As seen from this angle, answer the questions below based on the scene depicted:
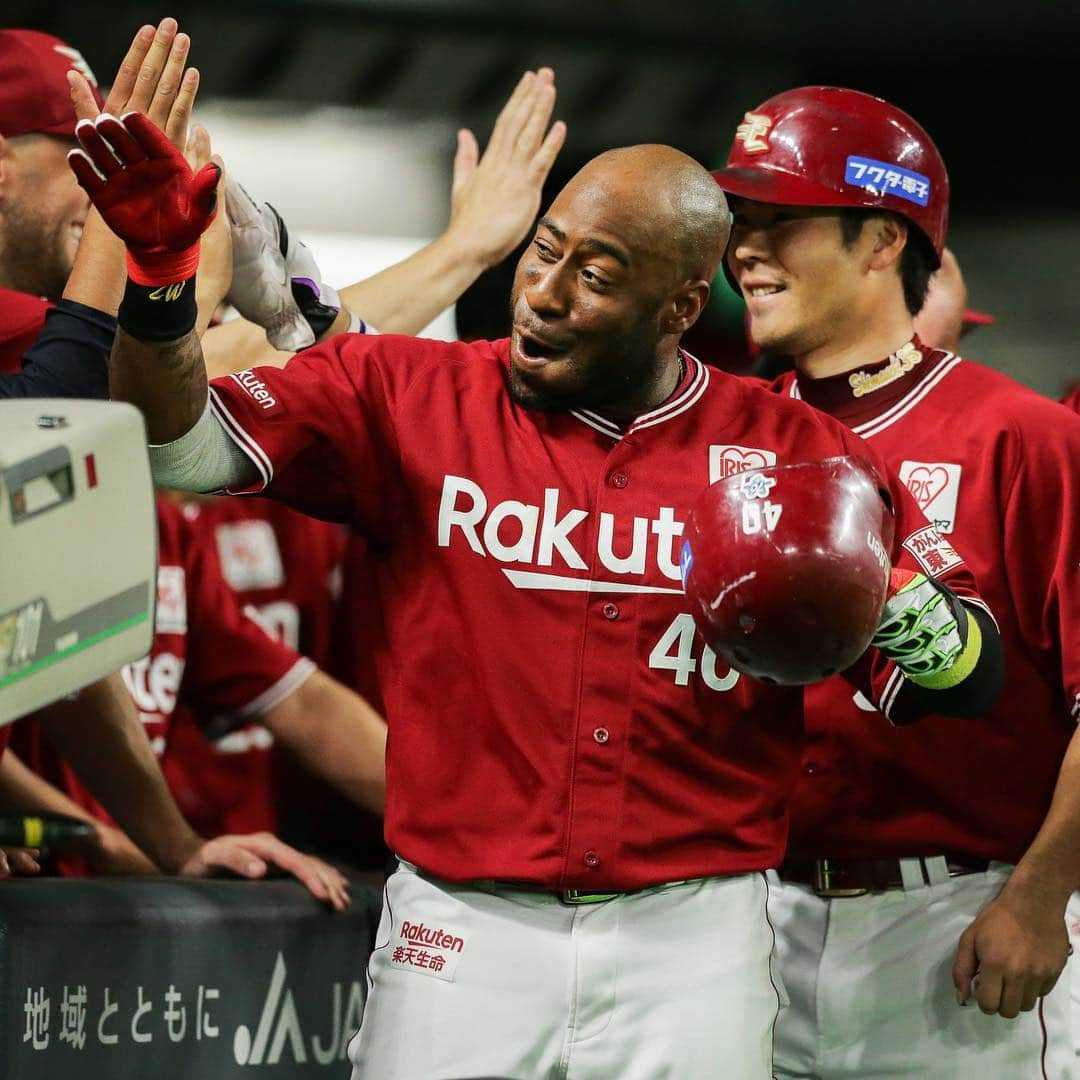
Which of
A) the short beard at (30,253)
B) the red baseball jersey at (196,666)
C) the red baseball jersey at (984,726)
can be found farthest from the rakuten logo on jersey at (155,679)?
the red baseball jersey at (984,726)

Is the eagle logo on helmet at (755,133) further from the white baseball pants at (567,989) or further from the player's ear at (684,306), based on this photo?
the white baseball pants at (567,989)

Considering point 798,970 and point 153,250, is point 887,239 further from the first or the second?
point 153,250

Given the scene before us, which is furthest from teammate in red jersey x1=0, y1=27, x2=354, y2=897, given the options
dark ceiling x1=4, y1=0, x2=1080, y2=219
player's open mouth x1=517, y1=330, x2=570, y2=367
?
dark ceiling x1=4, y1=0, x2=1080, y2=219

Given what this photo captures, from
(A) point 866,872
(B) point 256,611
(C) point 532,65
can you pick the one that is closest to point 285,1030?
(A) point 866,872

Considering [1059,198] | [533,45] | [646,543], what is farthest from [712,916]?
[1059,198]

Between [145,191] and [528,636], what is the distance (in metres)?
0.71

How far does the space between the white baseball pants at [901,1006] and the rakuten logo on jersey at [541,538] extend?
2.40ft

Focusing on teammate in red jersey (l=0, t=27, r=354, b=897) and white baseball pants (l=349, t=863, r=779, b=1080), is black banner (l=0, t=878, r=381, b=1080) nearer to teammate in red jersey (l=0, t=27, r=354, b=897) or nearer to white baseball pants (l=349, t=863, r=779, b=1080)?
teammate in red jersey (l=0, t=27, r=354, b=897)

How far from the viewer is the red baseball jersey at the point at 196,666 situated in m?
3.42

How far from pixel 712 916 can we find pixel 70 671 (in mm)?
948

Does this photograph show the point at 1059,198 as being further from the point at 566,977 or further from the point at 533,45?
the point at 566,977

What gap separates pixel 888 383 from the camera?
290 centimetres

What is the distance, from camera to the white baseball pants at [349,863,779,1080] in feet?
7.03

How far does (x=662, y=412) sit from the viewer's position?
2.41 meters
